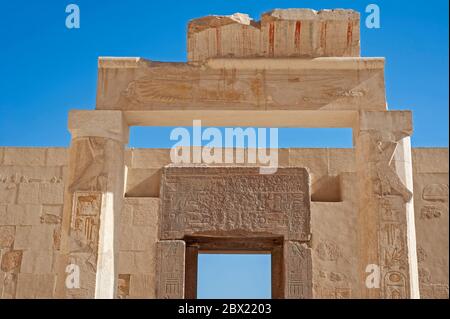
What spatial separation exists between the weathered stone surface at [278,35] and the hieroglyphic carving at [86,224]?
204 centimetres

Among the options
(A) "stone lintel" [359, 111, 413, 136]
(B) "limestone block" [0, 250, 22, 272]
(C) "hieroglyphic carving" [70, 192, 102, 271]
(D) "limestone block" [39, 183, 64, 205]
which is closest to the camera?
(C) "hieroglyphic carving" [70, 192, 102, 271]

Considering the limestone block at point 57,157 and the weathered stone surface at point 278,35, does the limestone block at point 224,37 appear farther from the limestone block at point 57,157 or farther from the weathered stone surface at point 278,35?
the limestone block at point 57,157

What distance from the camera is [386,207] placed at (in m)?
6.98

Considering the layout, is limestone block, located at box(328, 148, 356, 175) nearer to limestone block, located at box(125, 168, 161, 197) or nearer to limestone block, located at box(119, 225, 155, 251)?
limestone block, located at box(125, 168, 161, 197)

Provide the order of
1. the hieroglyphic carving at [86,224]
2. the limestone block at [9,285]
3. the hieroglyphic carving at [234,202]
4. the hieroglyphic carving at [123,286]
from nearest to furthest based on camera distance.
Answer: the hieroglyphic carving at [86,224] < the hieroglyphic carving at [234,202] < the hieroglyphic carving at [123,286] < the limestone block at [9,285]

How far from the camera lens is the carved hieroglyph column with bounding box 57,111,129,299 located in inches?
269

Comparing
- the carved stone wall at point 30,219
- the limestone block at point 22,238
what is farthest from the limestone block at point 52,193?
the limestone block at point 22,238

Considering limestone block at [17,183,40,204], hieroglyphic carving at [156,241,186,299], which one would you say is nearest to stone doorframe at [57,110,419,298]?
hieroglyphic carving at [156,241,186,299]

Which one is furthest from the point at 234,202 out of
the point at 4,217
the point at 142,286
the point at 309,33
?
the point at 4,217

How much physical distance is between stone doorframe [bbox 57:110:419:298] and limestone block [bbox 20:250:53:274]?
11.3 feet

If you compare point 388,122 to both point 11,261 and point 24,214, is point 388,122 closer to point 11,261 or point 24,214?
point 24,214

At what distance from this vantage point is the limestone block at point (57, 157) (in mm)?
10883

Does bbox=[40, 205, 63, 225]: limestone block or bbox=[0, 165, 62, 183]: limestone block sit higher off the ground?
bbox=[0, 165, 62, 183]: limestone block

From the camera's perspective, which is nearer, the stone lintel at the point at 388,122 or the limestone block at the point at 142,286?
the stone lintel at the point at 388,122
